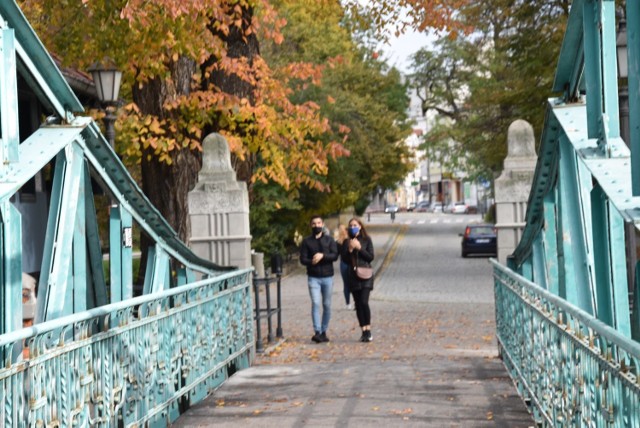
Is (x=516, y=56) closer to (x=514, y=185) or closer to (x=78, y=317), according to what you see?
(x=514, y=185)

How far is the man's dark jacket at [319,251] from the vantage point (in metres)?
17.2

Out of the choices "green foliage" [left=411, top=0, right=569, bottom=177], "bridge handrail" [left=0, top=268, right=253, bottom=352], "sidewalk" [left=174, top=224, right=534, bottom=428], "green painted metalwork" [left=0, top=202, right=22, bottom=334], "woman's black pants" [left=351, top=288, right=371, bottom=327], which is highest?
"green foliage" [left=411, top=0, right=569, bottom=177]

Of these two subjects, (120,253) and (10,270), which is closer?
(10,270)

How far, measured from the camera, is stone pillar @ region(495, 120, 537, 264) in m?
13.5

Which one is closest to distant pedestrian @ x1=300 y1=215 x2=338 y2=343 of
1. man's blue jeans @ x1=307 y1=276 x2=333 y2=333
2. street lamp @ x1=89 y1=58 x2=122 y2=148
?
man's blue jeans @ x1=307 y1=276 x2=333 y2=333

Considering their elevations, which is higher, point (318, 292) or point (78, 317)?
point (78, 317)

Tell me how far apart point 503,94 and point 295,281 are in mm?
8670

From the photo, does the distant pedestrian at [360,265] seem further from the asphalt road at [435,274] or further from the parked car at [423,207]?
the parked car at [423,207]

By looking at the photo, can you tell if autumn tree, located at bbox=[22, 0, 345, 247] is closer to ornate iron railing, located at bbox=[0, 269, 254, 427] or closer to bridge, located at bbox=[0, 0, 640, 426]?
ornate iron railing, located at bbox=[0, 269, 254, 427]

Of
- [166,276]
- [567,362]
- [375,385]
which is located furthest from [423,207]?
[567,362]

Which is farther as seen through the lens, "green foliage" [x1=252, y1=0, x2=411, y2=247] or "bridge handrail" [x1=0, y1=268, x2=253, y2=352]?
"green foliage" [x1=252, y1=0, x2=411, y2=247]

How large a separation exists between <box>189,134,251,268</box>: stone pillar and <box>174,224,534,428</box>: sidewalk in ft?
4.45

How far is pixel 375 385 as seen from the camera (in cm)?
1152

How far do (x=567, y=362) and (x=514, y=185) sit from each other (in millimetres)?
7051
